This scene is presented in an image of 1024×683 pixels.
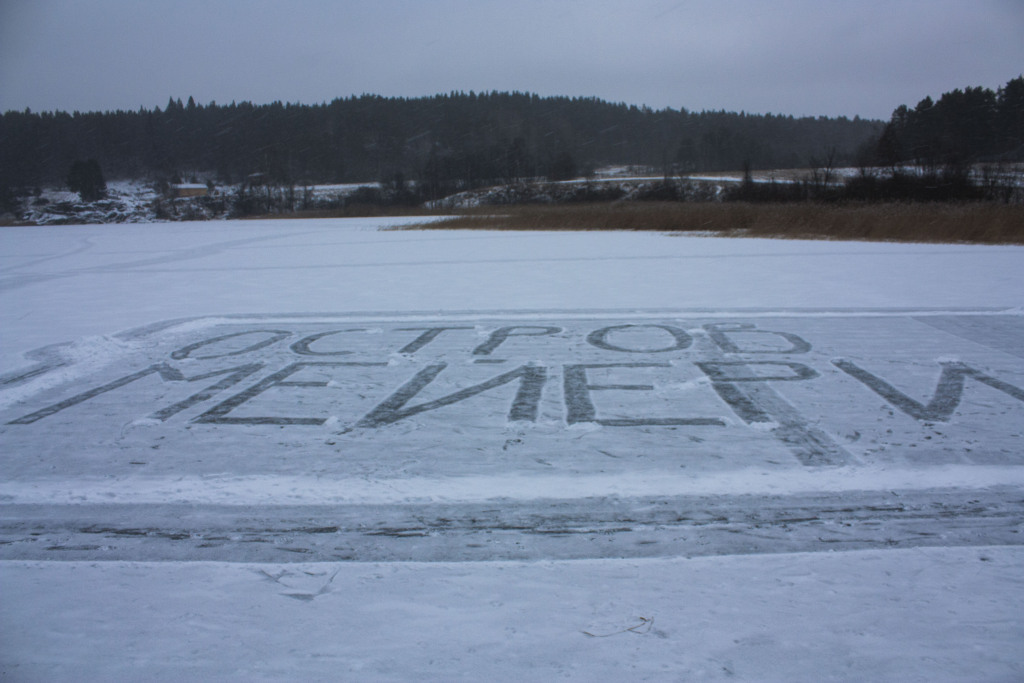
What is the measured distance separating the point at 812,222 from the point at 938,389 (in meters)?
14.8

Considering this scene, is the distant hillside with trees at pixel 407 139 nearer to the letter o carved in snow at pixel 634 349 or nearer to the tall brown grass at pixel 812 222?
the tall brown grass at pixel 812 222

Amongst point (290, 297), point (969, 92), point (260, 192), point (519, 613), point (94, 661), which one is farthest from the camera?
point (260, 192)

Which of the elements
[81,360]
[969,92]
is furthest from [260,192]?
[81,360]

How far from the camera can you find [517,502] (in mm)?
2176

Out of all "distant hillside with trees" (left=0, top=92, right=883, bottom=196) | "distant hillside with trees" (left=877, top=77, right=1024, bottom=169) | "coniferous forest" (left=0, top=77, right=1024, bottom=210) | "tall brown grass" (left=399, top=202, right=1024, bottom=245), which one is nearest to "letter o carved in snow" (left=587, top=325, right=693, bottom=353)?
"tall brown grass" (left=399, top=202, right=1024, bottom=245)

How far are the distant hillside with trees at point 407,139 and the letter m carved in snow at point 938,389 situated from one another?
7137cm

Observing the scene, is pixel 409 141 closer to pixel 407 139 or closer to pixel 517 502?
pixel 407 139

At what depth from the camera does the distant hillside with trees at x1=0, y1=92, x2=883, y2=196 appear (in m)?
80.9

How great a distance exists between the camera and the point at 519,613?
1.60 m

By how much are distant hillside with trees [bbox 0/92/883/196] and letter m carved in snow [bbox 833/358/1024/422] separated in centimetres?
7137

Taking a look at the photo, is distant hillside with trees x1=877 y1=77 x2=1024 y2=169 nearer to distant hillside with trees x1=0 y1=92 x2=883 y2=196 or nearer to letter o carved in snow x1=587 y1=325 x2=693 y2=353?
distant hillside with trees x1=0 y1=92 x2=883 y2=196

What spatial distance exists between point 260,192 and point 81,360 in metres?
70.9

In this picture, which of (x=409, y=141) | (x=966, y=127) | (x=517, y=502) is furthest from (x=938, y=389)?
(x=409, y=141)

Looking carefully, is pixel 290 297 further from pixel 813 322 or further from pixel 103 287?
pixel 813 322
